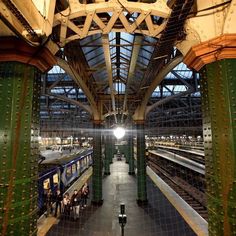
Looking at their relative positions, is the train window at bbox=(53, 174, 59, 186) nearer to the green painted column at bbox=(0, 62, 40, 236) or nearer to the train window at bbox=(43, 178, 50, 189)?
the train window at bbox=(43, 178, 50, 189)

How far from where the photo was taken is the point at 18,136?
115 inches

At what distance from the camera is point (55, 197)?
10750mm

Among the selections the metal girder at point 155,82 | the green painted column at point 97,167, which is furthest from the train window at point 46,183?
the metal girder at point 155,82

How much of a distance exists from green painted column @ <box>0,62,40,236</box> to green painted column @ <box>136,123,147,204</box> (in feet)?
30.2

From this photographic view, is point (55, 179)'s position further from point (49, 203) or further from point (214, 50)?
point (214, 50)

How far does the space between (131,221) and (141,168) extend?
3.37 meters

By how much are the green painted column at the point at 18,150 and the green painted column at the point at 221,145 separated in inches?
97.9

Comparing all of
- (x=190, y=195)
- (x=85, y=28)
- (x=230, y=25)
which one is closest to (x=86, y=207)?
(x=190, y=195)

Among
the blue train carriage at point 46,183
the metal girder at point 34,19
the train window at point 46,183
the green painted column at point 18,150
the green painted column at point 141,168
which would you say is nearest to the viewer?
the metal girder at point 34,19

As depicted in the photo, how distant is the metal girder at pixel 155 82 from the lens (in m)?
6.15

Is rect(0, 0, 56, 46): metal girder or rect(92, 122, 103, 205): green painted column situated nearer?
rect(0, 0, 56, 46): metal girder

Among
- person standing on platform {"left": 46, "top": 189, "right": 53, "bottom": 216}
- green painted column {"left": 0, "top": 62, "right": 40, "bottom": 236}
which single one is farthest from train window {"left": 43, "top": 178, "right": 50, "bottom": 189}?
green painted column {"left": 0, "top": 62, "right": 40, "bottom": 236}

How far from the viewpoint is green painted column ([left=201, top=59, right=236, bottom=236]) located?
9.29 feet

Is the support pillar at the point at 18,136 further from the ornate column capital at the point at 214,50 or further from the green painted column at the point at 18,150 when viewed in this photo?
the ornate column capital at the point at 214,50
